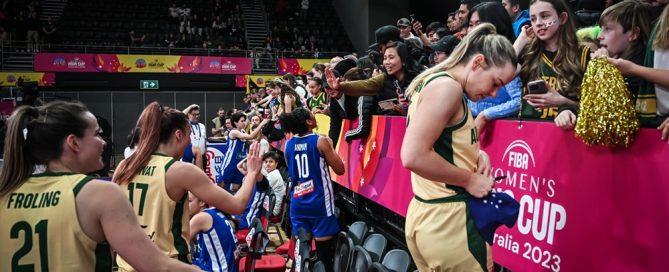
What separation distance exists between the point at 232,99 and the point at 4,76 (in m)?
8.31

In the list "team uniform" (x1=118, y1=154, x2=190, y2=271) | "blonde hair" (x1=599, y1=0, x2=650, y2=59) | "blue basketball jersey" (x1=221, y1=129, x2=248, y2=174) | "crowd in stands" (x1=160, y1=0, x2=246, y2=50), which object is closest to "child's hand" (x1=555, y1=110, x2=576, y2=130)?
"blonde hair" (x1=599, y1=0, x2=650, y2=59)

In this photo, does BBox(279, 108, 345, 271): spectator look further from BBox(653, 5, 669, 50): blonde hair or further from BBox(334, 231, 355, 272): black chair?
BBox(653, 5, 669, 50): blonde hair

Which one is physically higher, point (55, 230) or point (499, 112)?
point (499, 112)

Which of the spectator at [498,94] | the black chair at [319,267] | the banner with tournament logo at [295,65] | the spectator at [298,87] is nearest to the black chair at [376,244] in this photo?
the black chair at [319,267]

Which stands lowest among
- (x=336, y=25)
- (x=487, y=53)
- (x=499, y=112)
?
(x=499, y=112)

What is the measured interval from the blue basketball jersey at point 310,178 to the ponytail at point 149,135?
6.82 ft

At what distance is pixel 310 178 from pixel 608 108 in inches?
128

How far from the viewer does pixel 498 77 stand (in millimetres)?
2066

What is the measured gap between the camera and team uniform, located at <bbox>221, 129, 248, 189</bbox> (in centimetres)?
889

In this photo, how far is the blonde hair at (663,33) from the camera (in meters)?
2.17

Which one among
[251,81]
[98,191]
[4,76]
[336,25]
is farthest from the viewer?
[336,25]

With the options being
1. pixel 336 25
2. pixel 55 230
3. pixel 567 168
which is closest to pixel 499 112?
pixel 567 168

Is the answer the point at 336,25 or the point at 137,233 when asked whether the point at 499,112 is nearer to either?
the point at 137,233

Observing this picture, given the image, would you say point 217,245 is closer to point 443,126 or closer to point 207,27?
point 443,126
